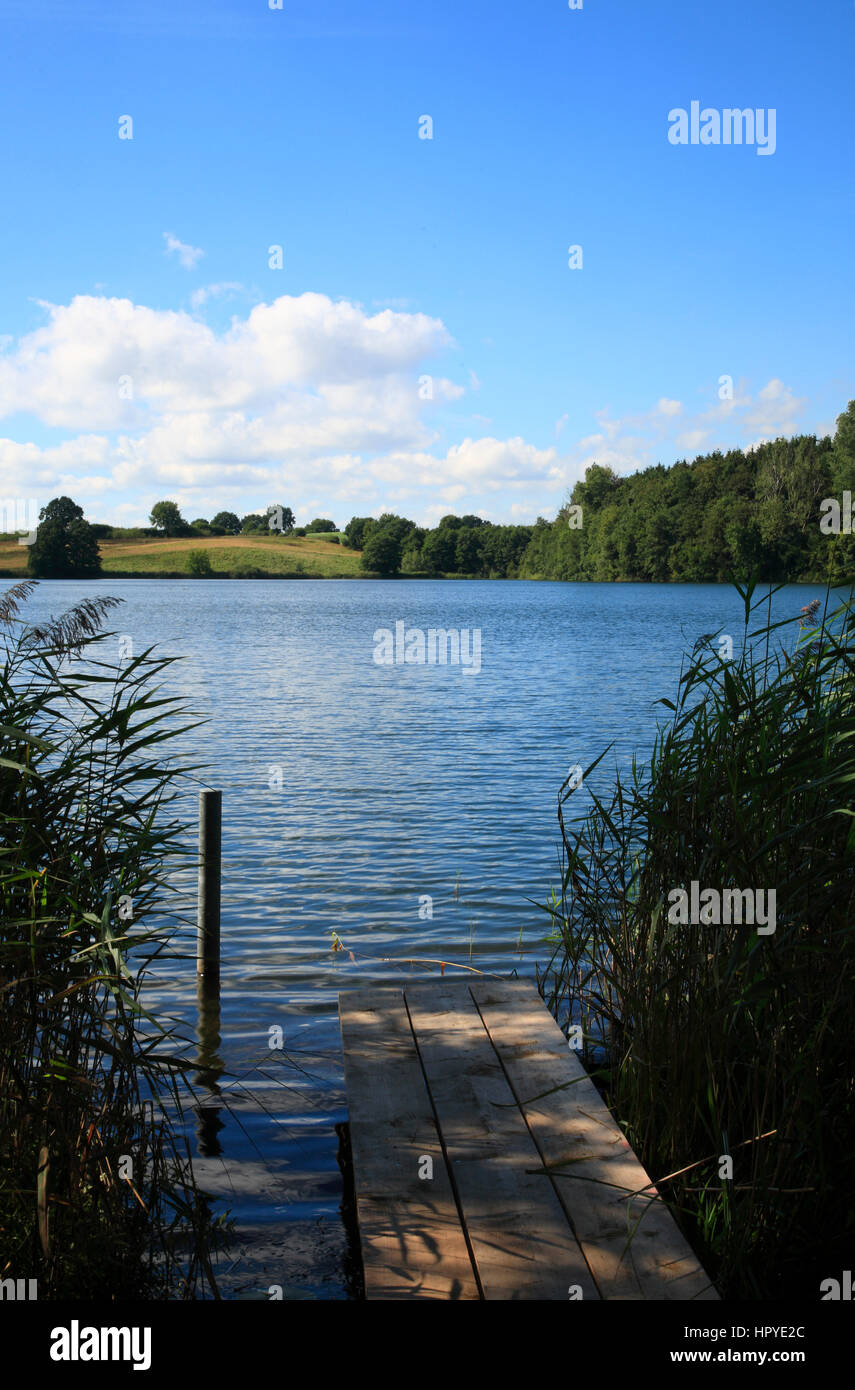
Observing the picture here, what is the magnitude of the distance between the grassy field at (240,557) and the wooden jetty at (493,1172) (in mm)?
122626

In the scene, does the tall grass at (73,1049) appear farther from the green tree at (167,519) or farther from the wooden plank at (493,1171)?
the green tree at (167,519)

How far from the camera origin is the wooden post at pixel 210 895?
755 cm

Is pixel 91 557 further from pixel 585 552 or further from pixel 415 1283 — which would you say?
pixel 415 1283

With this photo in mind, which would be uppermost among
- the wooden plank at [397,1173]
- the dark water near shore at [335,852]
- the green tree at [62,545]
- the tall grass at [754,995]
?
the green tree at [62,545]

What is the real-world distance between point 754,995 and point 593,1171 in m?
0.91

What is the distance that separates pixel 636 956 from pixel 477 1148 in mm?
1361

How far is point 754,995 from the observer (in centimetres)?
378

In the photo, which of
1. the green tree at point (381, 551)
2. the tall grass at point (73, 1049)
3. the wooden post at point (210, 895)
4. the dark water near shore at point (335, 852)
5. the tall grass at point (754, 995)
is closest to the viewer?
the tall grass at point (73, 1049)

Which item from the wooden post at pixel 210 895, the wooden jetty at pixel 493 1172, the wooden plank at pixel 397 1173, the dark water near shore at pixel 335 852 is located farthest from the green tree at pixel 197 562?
the wooden jetty at pixel 493 1172

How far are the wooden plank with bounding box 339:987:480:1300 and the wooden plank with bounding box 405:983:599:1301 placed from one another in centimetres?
6

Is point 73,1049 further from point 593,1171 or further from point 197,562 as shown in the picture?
point 197,562
